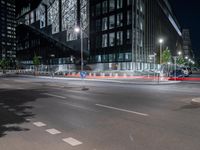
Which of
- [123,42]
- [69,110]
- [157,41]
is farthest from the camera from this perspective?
[157,41]

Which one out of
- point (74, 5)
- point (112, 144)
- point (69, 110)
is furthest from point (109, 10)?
point (112, 144)

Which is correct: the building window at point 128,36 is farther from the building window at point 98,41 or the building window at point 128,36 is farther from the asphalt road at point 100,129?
the asphalt road at point 100,129

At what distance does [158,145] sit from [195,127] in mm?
2337

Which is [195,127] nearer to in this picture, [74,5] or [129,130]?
[129,130]

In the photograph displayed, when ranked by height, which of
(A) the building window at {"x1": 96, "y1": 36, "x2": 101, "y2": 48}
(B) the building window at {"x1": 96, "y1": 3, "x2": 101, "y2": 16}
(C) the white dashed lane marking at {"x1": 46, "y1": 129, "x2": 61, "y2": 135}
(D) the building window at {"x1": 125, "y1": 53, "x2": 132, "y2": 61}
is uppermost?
(B) the building window at {"x1": 96, "y1": 3, "x2": 101, "y2": 16}

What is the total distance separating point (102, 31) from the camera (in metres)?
68.9

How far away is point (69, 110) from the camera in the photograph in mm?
10484

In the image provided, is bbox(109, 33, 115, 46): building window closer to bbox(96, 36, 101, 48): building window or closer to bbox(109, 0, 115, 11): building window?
bbox(96, 36, 101, 48): building window

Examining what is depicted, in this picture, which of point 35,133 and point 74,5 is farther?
point 74,5

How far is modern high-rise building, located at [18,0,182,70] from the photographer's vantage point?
205 ft

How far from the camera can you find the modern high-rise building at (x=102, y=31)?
205 feet

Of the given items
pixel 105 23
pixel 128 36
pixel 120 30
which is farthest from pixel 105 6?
pixel 128 36

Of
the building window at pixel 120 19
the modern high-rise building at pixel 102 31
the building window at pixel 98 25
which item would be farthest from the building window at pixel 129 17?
the building window at pixel 98 25

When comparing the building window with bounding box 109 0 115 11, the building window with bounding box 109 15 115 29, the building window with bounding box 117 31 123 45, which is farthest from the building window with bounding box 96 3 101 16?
the building window with bounding box 117 31 123 45
